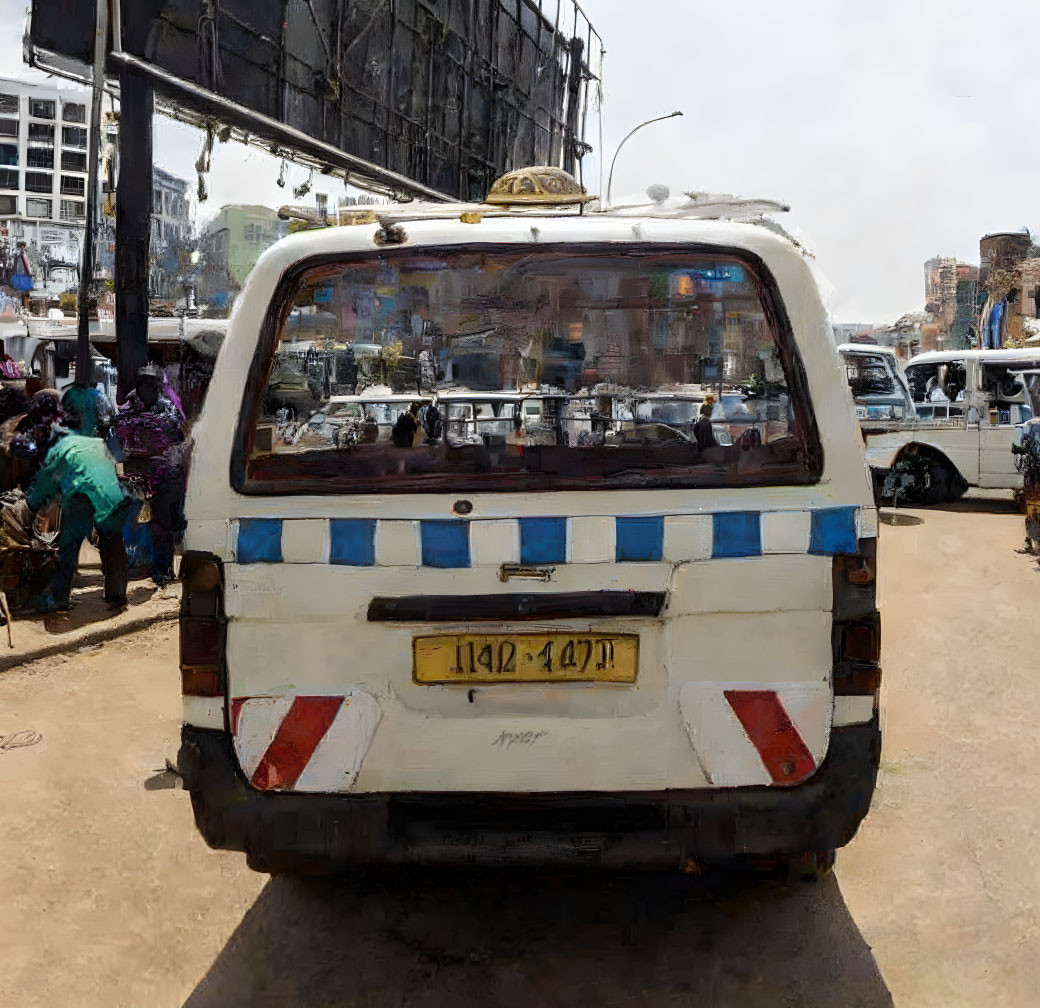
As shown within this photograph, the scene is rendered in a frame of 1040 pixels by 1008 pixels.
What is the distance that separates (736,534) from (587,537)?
0.34m

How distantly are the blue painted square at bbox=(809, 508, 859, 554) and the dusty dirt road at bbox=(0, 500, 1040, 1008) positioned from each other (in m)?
1.17

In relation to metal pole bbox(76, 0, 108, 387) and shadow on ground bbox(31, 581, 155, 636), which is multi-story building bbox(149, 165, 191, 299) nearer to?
metal pole bbox(76, 0, 108, 387)

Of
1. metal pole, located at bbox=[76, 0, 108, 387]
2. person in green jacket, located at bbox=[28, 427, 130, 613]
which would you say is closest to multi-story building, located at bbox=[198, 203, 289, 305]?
metal pole, located at bbox=[76, 0, 108, 387]

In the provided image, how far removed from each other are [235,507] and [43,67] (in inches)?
376

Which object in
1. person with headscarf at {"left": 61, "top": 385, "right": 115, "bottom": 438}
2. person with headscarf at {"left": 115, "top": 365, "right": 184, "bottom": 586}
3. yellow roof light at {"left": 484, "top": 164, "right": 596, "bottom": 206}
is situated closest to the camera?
yellow roof light at {"left": 484, "top": 164, "right": 596, "bottom": 206}

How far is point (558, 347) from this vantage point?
12.8 feet

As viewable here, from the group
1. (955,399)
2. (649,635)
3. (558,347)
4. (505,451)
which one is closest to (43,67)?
(558,347)

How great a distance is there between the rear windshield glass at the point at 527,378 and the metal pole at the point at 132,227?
21.9ft

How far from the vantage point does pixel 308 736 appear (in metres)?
2.47

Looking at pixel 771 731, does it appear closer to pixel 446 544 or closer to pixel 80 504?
pixel 446 544

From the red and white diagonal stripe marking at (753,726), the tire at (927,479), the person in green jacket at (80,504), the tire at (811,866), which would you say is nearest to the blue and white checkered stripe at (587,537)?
the red and white diagonal stripe marking at (753,726)

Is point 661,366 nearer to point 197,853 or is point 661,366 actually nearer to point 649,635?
point 649,635

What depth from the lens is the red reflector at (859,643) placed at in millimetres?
2439

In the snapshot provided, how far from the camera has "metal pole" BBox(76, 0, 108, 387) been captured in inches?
358
